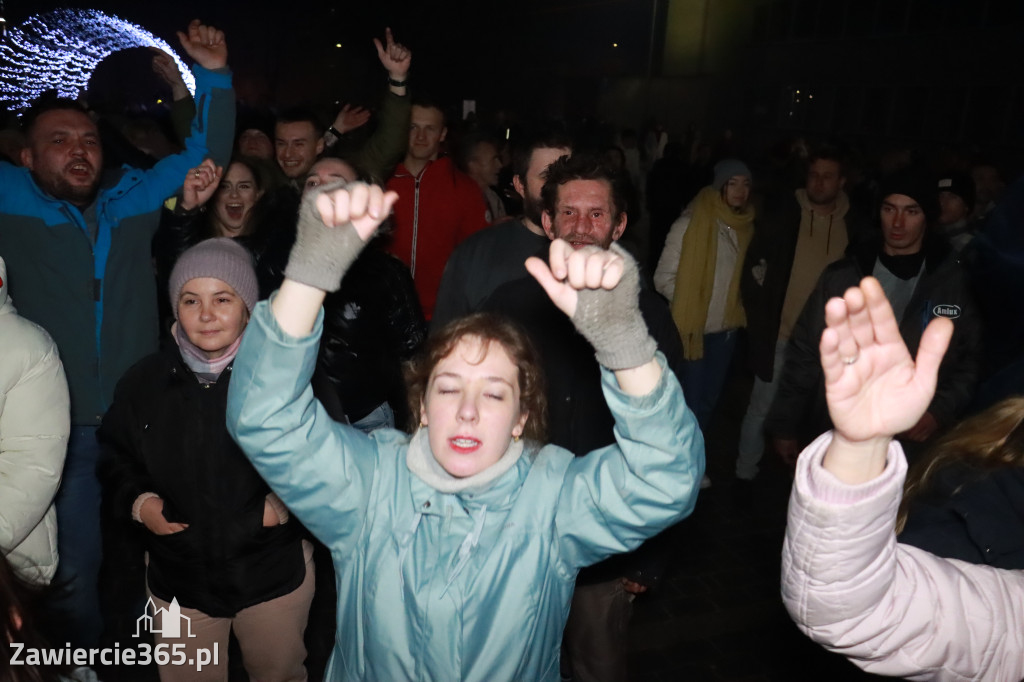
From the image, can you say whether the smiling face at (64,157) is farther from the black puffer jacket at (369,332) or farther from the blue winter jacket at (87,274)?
the black puffer jacket at (369,332)

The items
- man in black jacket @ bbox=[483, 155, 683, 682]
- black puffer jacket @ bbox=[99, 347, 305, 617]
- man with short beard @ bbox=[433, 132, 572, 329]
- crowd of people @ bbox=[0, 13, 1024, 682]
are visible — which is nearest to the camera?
A: crowd of people @ bbox=[0, 13, 1024, 682]

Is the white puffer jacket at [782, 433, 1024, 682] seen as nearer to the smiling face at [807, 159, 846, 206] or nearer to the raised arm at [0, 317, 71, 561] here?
the raised arm at [0, 317, 71, 561]

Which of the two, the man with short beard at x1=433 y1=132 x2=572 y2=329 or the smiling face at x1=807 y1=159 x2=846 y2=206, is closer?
the man with short beard at x1=433 y1=132 x2=572 y2=329

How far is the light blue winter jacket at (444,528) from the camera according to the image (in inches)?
71.9

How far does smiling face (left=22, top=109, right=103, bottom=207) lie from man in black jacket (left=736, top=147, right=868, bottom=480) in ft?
13.1

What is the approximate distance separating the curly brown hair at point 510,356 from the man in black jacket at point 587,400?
25.5 inches

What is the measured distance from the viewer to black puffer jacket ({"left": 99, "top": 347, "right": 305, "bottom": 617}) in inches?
108

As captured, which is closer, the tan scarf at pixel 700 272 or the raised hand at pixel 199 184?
the raised hand at pixel 199 184

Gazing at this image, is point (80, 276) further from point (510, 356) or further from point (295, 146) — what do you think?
point (510, 356)

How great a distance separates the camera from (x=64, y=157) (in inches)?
143

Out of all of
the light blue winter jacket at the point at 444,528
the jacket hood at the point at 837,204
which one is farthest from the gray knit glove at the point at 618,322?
the jacket hood at the point at 837,204

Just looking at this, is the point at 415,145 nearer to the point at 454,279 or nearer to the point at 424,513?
the point at 454,279

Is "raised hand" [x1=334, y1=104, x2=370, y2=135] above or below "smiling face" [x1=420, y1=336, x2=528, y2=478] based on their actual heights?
above

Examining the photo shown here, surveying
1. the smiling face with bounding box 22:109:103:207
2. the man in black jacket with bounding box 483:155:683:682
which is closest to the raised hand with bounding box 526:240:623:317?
the man in black jacket with bounding box 483:155:683:682
